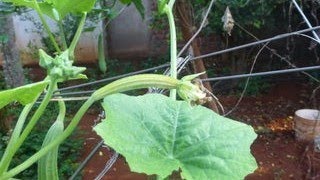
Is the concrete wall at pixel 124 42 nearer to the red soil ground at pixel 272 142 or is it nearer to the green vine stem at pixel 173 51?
the red soil ground at pixel 272 142

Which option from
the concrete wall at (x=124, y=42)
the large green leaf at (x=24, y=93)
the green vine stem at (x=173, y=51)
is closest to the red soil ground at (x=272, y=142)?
the concrete wall at (x=124, y=42)

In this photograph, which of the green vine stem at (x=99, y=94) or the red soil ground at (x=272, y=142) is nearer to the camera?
the green vine stem at (x=99, y=94)

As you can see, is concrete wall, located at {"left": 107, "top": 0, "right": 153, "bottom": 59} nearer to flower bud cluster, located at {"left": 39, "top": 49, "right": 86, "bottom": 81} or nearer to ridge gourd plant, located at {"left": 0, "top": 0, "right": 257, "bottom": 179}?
ridge gourd plant, located at {"left": 0, "top": 0, "right": 257, "bottom": 179}

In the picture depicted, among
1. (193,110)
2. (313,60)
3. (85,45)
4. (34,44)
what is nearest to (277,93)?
(313,60)

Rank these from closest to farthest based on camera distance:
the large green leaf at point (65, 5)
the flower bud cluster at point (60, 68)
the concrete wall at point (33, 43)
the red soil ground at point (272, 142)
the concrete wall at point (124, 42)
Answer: the flower bud cluster at point (60, 68), the large green leaf at point (65, 5), the red soil ground at point (272, 142), the concrete wall at point (33, 43), the concrete wall at point (124, 42)

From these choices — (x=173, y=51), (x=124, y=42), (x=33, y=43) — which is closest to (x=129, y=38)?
(x=124, y=42)

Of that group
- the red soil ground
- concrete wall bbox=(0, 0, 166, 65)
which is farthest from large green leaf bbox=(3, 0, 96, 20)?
concrete wall bbox=(0, 0, 166, 65)

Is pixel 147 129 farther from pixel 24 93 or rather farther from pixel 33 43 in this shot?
pixel 33 43

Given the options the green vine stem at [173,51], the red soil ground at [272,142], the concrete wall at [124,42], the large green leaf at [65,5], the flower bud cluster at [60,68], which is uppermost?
the large green leaf at [65,5]

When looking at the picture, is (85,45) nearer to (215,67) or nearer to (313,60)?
(215,67)
